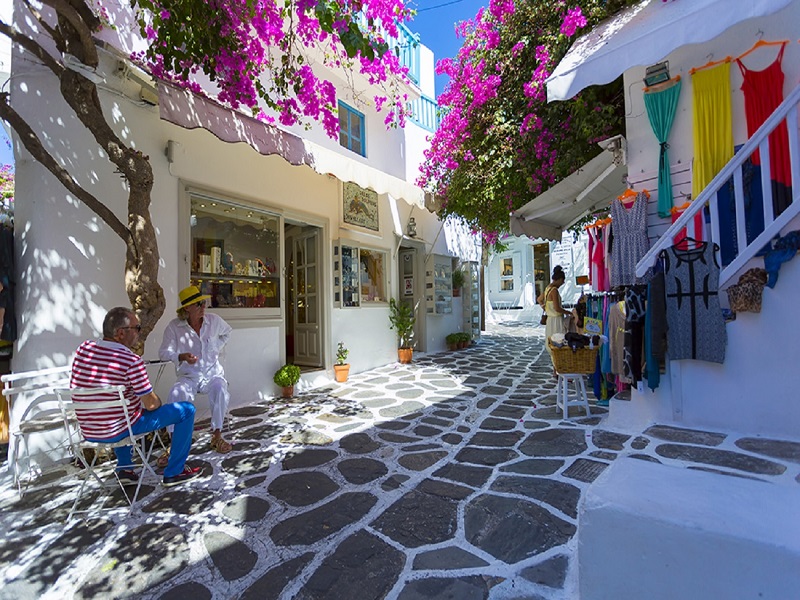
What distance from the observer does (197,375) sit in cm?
377

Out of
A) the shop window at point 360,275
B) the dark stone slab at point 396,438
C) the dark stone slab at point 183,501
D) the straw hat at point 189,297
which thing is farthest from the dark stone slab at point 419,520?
the shop window at point 360,275

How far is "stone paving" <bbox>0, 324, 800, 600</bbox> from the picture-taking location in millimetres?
1935

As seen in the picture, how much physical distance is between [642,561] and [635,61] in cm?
364

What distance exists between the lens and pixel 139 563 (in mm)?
2113

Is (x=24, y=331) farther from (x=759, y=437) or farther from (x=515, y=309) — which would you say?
(x=515, y=309)

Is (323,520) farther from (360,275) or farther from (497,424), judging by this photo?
(360,275)

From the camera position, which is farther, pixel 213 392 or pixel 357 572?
pixel 213 392

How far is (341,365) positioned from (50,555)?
474 cm

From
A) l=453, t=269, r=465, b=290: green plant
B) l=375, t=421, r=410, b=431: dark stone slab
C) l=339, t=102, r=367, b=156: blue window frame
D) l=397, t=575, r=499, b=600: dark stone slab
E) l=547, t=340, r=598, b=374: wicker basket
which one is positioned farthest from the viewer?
l=453, t=269, r=465, b=290: green plant

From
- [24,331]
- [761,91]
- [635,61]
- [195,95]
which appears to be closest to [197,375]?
[24,331]

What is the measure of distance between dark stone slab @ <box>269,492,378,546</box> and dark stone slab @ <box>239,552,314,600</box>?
0.15 meters

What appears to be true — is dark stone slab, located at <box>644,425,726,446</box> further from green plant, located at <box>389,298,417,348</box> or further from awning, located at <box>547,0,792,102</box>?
green plant, located at <box>389,298,417,348</box>

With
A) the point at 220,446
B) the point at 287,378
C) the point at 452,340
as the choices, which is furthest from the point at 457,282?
the point at 220,446

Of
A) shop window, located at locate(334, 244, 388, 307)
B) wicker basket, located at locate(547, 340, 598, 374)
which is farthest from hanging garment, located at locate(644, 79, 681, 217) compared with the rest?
shop window, located at locate(334, 244, 388, 307)
